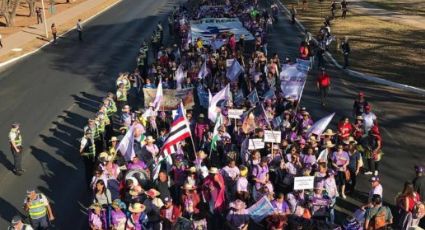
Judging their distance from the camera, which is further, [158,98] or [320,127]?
[158,98]

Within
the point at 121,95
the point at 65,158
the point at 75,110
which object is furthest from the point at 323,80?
the point at 75,110

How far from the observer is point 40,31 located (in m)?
45.8

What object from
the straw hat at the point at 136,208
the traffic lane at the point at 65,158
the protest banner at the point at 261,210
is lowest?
the traffic lane at the point at 65,158

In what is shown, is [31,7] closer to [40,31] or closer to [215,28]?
[40,31]

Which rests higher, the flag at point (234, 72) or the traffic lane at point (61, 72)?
the flag at point (234, 72)

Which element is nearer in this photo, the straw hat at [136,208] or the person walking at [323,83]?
the straw hat at [136,208]

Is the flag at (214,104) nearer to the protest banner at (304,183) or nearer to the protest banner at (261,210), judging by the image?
the protest banner at (304,183)

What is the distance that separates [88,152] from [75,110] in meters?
8.35

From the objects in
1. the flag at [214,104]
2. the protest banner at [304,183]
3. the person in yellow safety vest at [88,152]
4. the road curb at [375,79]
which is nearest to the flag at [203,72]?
the flag at [214,104]

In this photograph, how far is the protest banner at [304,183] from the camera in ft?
35.1

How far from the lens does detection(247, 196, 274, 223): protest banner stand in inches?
394

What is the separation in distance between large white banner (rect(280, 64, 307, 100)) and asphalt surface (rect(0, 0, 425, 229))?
2226mm

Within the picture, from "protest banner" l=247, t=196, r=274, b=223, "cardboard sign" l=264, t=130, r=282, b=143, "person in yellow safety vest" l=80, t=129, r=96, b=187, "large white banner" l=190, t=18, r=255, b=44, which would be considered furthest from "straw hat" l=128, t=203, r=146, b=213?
"large white banner" l=190, t=18, r=255, b=44

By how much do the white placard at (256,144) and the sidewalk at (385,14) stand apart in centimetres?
2675
